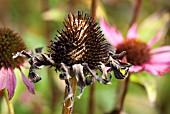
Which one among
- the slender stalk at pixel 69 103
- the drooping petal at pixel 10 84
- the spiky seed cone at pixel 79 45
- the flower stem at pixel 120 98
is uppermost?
the spiky seed cone at pixel 79 45

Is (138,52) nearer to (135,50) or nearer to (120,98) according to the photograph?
(135,50)

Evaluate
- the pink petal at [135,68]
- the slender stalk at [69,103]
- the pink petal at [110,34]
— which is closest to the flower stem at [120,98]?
the pink petal at [135,68]

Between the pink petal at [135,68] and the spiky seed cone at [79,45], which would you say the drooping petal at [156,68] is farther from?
the spiky seed cone at [79,45]

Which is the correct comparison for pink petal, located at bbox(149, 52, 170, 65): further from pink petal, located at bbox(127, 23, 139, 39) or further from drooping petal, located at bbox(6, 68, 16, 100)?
drooping petal, located at bbox(6, 68, 16, 100)

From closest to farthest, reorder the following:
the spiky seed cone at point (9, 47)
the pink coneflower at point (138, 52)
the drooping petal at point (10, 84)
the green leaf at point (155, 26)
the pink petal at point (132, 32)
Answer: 1. the drooping petal at point (10, 84)
2. the spiky seed cone at point (9, 47)
3. the pink coneflower at point (138, 52)
4. the pink petal at point (132, 32)
5. the green leaf at point (155, 26)

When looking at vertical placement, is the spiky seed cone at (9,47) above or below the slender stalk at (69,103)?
above

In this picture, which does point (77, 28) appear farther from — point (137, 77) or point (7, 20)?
point (7, 20)

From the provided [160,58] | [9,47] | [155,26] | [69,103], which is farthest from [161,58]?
[69,103]
